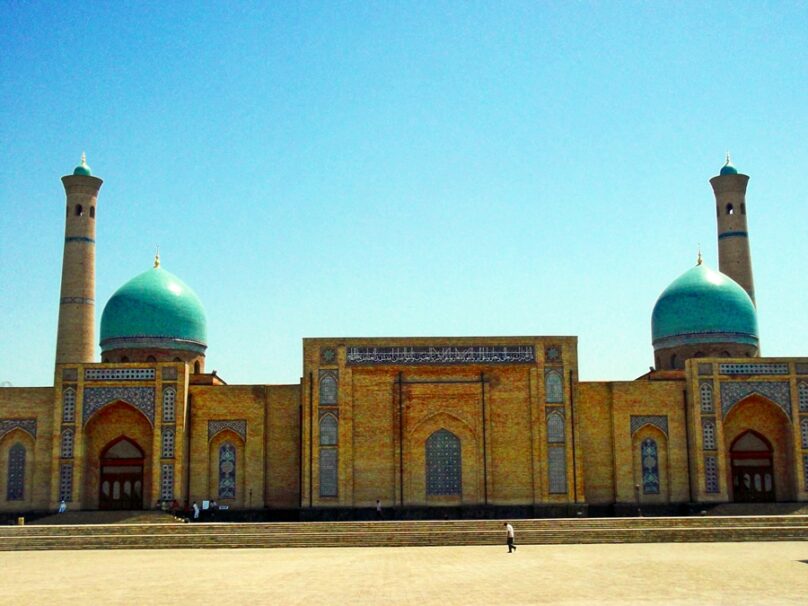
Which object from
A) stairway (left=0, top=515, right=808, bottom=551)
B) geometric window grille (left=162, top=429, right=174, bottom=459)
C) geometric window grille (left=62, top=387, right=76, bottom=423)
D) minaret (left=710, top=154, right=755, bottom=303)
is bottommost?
stairway (left=0, top=515, right=808, bottom=551)

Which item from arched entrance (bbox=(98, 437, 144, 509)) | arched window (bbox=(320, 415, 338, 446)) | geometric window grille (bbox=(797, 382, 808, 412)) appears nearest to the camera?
arched window (bbox=(320, 415, 338, 446))

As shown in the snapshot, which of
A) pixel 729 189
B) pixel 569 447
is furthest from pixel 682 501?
pixel 729 189

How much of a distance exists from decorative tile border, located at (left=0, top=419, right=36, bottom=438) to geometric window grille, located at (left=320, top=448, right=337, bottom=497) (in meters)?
7.48

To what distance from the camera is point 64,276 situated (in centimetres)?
3012

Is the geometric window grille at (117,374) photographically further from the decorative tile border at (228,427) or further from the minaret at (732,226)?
the minaret at (732,226)

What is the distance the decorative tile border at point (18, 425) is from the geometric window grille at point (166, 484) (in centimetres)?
367

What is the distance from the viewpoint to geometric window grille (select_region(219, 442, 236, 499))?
84.8ft

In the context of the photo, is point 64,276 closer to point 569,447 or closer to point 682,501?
point 569,447

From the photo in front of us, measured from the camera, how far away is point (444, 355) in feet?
85.0

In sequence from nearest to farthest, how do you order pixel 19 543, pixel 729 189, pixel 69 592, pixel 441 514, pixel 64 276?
1. pixel 69 592
2. pixel 19 543
3. pixel 441 514
4. pixel 64 276
5. pixel 729 189

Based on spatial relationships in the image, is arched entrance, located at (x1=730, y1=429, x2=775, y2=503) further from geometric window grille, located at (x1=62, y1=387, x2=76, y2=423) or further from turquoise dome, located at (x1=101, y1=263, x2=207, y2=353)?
geometric window grille, located at (x1=62, y1=387, x2=76, y2=423)

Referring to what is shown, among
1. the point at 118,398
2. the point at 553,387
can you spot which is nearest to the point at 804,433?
the point at 553,387

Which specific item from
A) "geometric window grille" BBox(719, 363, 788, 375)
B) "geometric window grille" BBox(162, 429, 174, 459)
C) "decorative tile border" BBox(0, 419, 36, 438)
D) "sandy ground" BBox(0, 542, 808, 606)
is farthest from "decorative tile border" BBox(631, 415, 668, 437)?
"decorative tile border" BBox(0, 419, 36, 438)

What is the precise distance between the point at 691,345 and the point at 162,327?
15.1 m
